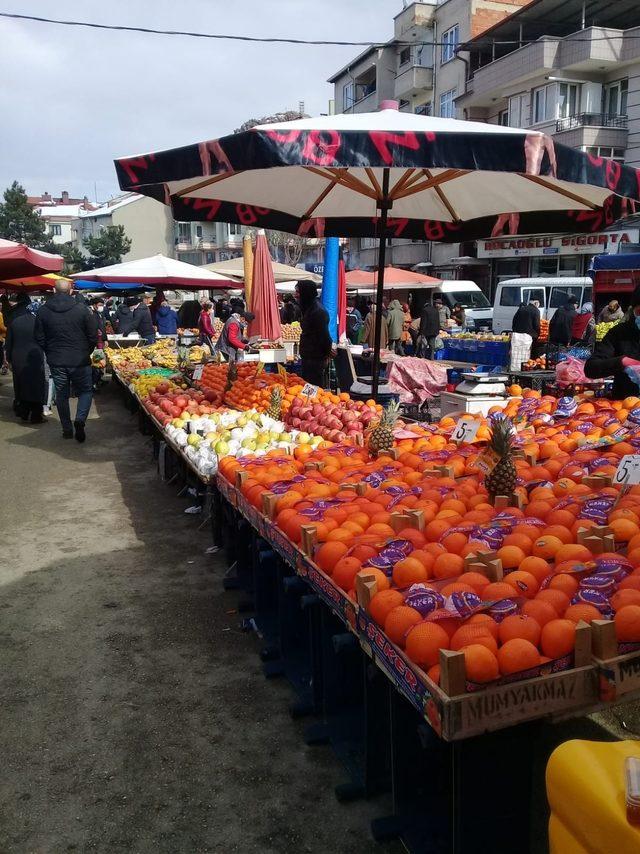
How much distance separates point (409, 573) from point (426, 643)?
0.48 m

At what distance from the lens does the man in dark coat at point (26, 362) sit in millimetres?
10336

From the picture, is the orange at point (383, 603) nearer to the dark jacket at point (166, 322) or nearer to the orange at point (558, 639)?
the orange at point (558, 639)

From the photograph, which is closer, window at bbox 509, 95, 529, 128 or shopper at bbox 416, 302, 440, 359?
shopper at bbox 416, 302, 440, 359

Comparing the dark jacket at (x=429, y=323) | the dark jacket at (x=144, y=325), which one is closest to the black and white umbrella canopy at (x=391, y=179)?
the dark jacket at (x=144, y=325)

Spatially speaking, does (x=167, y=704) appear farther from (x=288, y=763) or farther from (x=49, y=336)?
(x=49, y=336)

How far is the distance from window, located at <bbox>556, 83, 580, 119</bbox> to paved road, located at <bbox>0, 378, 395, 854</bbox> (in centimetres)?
2848

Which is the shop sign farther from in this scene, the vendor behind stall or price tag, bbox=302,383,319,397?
the vendor behind stall

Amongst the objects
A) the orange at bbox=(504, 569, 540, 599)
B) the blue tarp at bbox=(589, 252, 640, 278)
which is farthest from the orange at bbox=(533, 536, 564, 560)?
the blue tarp at bbox=(589, 252, 640, 278)

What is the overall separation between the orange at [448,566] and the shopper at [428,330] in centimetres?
1594

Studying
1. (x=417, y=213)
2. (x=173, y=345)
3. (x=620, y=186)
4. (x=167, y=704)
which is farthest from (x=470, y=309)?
(x=167, y=704)

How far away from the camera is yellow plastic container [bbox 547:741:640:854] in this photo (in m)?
1.37

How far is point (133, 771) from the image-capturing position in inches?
113

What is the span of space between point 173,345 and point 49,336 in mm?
5954

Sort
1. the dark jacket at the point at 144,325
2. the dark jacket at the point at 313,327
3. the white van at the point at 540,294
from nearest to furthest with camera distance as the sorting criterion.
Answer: the dark jacket at the point at 313,327
the dark jacket at the point at 144,325
the white van at the point at 540,294
